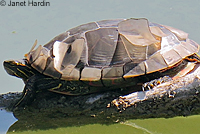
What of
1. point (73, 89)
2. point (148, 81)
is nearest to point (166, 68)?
point (148, 81)

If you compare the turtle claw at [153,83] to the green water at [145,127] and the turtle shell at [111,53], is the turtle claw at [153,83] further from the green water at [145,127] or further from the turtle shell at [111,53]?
the green water at [145,127]

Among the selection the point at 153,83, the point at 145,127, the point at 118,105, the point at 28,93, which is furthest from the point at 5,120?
the point at 153,83

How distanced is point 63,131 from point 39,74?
786 mm

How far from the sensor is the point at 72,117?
4148 millimetres

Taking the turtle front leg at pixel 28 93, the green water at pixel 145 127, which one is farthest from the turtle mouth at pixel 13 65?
the green water at pixel 145 127

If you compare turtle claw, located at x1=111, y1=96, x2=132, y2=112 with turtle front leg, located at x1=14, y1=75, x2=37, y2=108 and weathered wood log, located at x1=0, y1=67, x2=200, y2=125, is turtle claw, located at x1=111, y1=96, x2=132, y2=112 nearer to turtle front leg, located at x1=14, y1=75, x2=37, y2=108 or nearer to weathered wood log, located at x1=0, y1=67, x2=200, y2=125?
weathered wood log, located at x1=0, y1=67, x2=200, y2=125

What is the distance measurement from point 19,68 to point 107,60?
1.13 metres

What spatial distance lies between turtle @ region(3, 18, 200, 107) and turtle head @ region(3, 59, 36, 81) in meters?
0.01

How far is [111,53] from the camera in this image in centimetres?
410

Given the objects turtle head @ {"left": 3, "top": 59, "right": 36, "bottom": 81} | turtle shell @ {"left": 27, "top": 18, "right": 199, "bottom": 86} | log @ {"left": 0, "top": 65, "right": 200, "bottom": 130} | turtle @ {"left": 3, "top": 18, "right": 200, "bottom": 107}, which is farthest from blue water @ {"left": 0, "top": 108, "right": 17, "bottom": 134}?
turtle shell @ {"left": 27, "top": 18, "right": 199, "bottom": 86}

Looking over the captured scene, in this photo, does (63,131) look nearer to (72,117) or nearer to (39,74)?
(72,117)

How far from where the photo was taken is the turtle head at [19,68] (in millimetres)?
4312

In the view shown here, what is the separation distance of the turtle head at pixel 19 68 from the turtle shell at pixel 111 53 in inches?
4.1

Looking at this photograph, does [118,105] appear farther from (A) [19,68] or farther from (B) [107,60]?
(A) [19,68]
